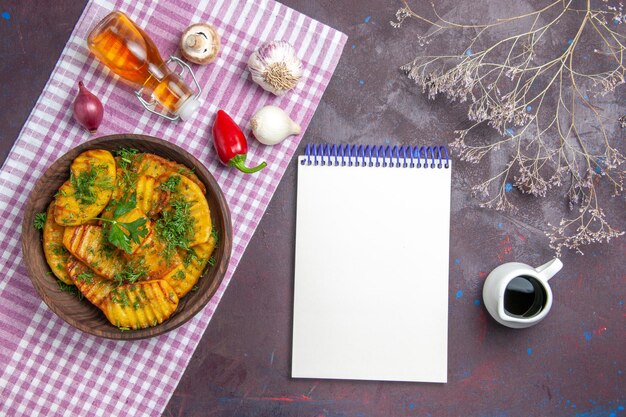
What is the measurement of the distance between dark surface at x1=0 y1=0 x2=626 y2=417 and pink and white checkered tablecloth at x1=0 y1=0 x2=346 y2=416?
5 centimetres

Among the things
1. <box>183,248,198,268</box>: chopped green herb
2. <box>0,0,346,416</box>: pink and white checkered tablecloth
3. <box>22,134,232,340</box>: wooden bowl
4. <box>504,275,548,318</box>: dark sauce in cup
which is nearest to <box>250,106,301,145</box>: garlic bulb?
<box>0,0,346,416</box>: pink and white checkered tablecloth

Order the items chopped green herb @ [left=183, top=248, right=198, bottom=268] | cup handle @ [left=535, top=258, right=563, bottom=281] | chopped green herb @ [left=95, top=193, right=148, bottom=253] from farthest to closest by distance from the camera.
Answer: cup handle @ [left=535, top=258, right=563, bottom=281]
chopped green herb @ [left=183, top=248, right=198, bottom=268]
chopped green herb @ [left=95, top=193, right=148, bottom=253]

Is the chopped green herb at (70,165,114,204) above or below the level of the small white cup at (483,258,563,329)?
below

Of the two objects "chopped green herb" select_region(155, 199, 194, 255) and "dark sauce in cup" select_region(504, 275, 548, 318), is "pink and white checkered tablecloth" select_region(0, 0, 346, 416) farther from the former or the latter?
"dark sauce in cup" select_region(504, 275, 548, 318)

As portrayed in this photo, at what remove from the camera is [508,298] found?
141 cm

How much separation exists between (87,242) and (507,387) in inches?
43.3

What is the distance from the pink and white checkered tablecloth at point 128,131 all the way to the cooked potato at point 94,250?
0.26 meters

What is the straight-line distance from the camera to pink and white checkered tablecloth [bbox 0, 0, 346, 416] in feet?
4.61

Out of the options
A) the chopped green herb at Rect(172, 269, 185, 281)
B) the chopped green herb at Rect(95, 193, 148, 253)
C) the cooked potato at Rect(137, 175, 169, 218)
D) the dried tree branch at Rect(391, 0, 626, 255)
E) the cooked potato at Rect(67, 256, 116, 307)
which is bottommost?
the cooked potato at Rect(67, 256, 116, 307)

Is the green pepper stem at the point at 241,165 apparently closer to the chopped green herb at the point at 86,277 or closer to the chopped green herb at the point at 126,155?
the chopped green herb at the point at 126,155

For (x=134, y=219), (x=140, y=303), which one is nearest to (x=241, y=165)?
(x=134, y=219)

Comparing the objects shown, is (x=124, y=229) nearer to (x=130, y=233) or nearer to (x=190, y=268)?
(x=130, y=233)

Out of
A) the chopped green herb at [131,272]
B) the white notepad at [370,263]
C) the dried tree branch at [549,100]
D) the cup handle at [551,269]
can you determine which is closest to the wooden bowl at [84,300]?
the chopped green herb at [131,272]

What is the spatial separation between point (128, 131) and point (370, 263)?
69 cm
